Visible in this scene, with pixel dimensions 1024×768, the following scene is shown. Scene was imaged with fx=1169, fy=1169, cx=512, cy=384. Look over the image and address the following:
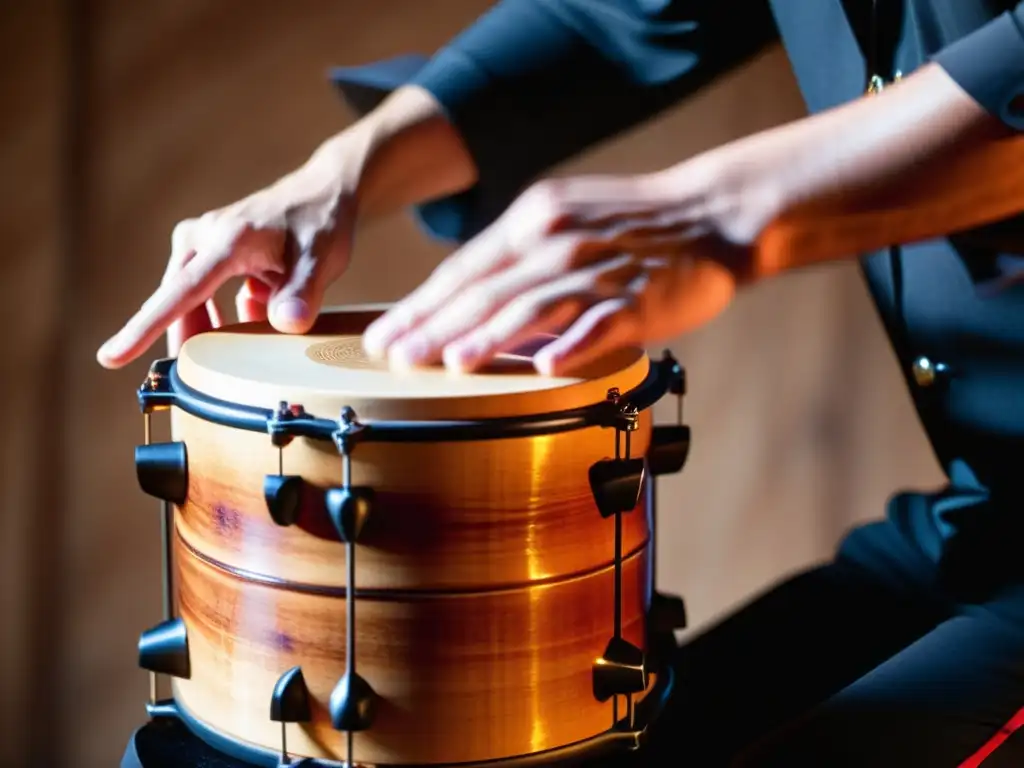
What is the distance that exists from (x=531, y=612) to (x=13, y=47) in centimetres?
123

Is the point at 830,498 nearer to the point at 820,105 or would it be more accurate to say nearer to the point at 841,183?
the point at 820,105

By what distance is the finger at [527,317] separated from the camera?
827mm

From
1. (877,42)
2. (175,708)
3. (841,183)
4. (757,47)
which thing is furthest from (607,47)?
(175,708)

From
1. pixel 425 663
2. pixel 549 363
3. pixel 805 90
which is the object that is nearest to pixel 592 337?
pixel 549 363

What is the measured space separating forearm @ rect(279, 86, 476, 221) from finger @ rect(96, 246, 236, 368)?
0.15 m

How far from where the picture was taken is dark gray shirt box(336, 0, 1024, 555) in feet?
3.31

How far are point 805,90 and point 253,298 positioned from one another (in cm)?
60

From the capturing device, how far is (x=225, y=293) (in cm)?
179

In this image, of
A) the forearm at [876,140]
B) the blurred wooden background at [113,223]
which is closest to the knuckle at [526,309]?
the forearm at [876,140]

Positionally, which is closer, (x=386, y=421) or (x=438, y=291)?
(x=386, y=421)

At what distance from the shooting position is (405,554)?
2.57ft

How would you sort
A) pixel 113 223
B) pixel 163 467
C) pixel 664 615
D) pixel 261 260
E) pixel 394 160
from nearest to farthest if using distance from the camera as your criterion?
pixel 163 467
pixel 664 615
pixel 261 260
pixel 394 160
pixel 113 223

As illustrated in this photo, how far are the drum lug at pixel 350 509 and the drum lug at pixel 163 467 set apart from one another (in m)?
0.15

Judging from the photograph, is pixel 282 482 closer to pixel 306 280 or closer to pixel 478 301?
pixel 478 301
